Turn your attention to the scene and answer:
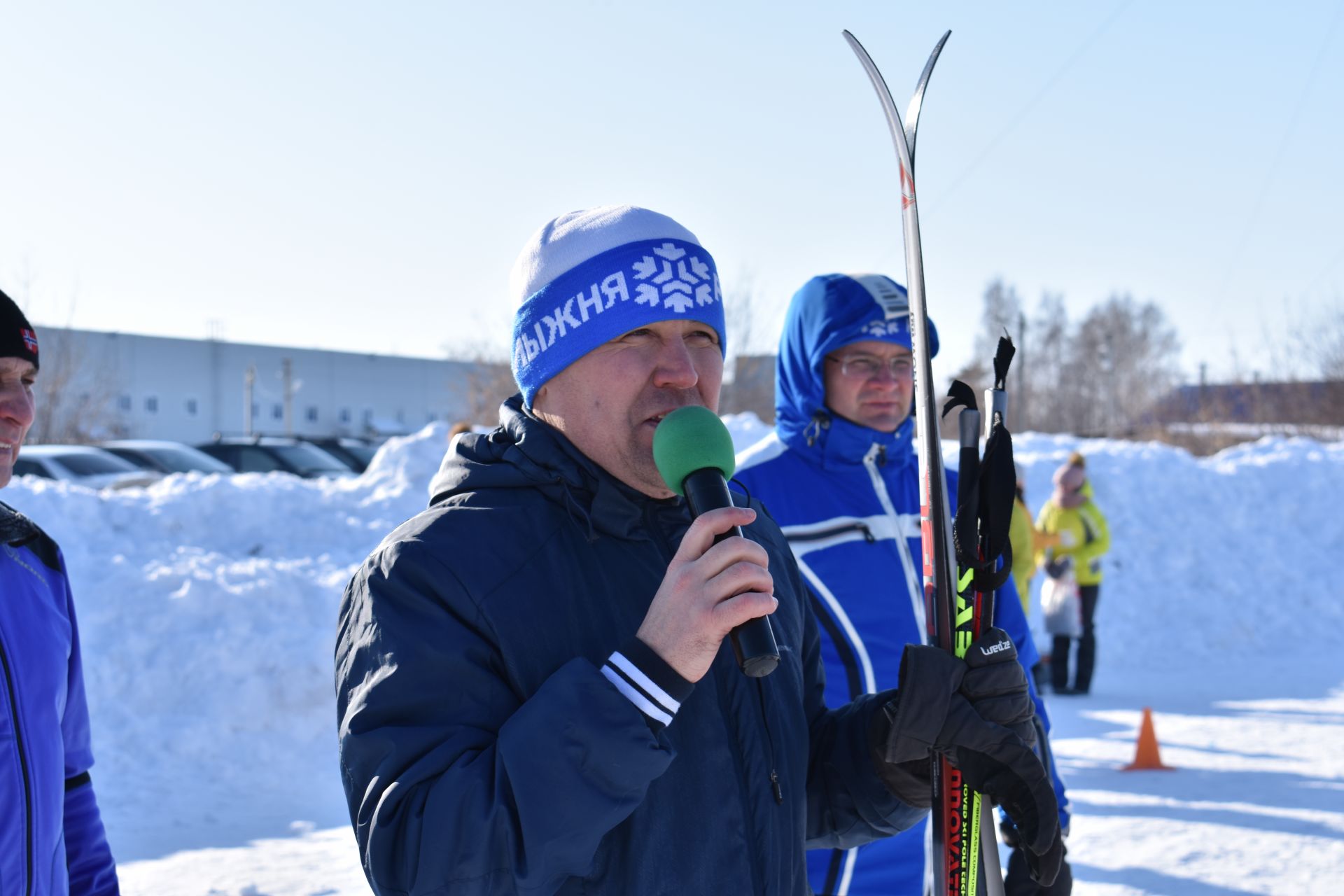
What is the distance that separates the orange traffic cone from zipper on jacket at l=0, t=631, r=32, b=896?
6.90 m

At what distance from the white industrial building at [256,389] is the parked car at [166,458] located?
14482mm

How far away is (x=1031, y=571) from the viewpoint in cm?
819

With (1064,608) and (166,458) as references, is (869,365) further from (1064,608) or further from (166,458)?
(166,458)

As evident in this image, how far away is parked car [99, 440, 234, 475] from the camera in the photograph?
2070cm

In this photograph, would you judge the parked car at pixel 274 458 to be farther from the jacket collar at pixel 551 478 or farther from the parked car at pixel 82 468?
the jacket collar at pixel 551 478

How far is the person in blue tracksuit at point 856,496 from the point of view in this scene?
9.84 feet

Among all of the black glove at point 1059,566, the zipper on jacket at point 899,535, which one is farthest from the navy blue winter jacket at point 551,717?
the black glove at point 1059,566

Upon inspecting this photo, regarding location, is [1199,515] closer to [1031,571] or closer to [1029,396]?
[1031,571]

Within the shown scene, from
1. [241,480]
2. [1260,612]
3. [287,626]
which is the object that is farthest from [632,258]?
[1260,612]

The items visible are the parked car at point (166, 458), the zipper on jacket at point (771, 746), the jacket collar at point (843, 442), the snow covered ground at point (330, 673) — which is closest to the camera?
the zipper on jacket at point (771, 746)

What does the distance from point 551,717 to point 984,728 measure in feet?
2.38

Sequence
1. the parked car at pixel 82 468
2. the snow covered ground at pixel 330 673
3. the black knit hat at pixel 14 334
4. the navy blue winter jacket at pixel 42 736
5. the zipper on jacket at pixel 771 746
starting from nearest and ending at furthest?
the zipper on jacket at pixel 771 746 < the navy blue winter jacket at pixel 42 736 < the black knit hat at pixel 14 334 < the snow covered ground at pixel 330 673 < the parked car at pixel 82 468

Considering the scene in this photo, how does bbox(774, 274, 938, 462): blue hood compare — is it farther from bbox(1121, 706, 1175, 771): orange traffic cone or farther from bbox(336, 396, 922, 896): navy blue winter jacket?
bbox(1121, 706, 1175, 771): orange traffic cone

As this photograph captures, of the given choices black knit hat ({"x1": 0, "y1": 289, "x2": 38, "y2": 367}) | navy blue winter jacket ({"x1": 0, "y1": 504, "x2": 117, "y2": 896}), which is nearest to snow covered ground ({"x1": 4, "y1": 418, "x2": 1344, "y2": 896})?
navy blue winter jacket ({"x1": 0, "y1": 504, "x2": 117, "y2": 896})
